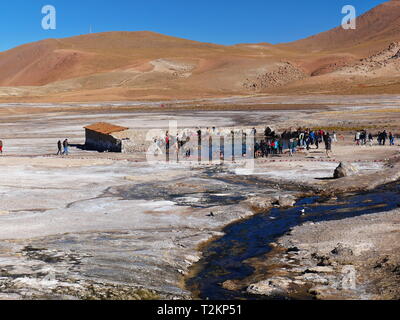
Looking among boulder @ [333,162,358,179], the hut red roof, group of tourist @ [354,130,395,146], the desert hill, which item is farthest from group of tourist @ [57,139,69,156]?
the desert hill

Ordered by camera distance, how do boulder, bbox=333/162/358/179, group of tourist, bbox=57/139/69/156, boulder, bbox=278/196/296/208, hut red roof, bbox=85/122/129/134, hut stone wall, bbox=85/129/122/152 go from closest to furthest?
boulder, bbox=278/196/296/208
boulder, bbox=333/162/358/179
group of tourist, bbox=57/139/69/156
hut stone wall, bbox=85/129/122/152
hut red roof, bbox=85/122/129/134

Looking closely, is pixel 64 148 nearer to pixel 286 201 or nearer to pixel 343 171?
pixel 343 171

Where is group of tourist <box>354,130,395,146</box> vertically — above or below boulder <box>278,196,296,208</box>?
above


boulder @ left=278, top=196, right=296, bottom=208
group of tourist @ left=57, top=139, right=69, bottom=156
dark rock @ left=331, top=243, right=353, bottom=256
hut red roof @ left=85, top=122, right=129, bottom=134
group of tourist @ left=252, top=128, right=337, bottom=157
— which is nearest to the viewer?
dark rock @ left=331, top=243, right=353, bottom=256

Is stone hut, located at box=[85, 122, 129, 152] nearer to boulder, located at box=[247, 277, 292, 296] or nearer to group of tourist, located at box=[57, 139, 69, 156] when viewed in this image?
group of tourist, located at box=[57, 139, 69, 156]

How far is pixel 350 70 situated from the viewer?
151 metres

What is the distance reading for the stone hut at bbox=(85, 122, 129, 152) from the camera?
4769 centimetres

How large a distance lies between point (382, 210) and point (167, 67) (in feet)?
521

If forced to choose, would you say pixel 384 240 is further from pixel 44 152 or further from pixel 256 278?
pixel 44 152

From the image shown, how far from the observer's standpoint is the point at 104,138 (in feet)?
162

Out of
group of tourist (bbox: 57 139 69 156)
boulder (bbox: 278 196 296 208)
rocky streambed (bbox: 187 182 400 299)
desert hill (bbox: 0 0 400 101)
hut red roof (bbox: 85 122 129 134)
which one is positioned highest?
desert hill (bbox: 0 0 400 101)

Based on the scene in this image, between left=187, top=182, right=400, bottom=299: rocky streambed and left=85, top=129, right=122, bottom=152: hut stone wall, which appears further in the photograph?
left=85, top=129, right=122, bottom=152: hut stone wall
